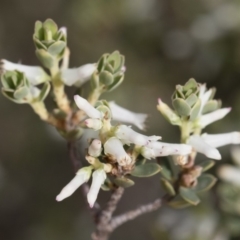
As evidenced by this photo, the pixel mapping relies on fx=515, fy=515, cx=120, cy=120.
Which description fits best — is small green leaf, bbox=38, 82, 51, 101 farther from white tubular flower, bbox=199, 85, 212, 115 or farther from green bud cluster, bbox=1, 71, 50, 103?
white tubular flower, bbox=199, 85, 212, 115

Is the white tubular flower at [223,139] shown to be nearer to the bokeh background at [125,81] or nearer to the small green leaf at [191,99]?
the small green leaf at [191,99]

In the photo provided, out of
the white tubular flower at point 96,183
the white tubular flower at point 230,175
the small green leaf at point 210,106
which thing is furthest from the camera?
the white tubular flower at point 230,175

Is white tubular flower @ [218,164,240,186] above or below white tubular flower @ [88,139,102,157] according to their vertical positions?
below

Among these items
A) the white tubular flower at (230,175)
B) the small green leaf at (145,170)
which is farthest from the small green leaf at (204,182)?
the white tubular flower at (230,175)

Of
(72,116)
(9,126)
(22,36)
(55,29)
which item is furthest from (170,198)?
(22,36)

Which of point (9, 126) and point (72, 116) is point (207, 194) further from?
point (9, 126)

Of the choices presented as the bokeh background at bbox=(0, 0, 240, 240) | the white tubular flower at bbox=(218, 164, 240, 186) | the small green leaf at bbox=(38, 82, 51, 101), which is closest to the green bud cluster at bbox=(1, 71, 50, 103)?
the small green leaf at bbox=(38, 82, 51, 101)
